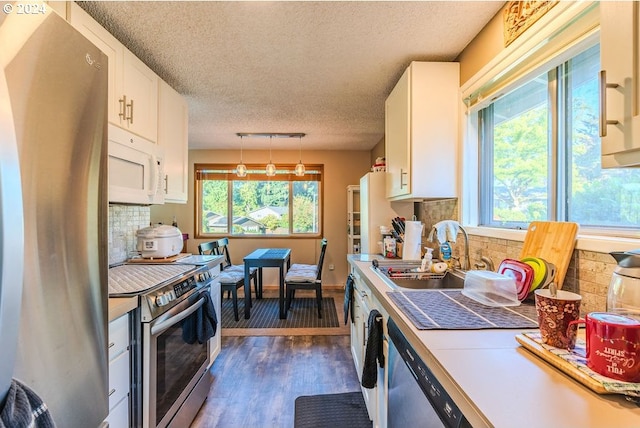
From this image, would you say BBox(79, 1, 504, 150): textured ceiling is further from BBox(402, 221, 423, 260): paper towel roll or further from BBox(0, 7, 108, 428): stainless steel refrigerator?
BBox(402, 221, 423, 260): paper towel roll

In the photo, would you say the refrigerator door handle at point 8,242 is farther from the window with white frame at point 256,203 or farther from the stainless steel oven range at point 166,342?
the window with white frame at point 256,203

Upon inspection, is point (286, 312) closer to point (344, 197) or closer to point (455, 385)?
point (344, 197)

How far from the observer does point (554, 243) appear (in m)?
1.14

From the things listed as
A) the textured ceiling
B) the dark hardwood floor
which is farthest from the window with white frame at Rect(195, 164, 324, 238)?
the dark hardwood floor

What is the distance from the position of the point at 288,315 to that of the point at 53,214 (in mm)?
3192

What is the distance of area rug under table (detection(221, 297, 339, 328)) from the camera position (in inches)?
131

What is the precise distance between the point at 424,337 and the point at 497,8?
1.60m

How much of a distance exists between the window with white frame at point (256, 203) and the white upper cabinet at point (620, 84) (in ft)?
13.7

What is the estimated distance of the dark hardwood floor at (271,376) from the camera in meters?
1.89

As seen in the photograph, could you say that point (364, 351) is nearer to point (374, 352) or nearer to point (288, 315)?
point (374, 352)

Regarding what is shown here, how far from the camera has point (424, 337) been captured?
0.88m

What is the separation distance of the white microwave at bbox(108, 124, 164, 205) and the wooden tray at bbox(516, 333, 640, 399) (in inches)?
73.7

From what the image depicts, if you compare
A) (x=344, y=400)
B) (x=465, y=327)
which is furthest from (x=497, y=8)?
(x=344, y=400)

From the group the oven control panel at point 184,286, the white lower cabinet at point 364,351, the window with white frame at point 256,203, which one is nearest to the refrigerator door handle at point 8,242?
the oven control panel at point 184,286
